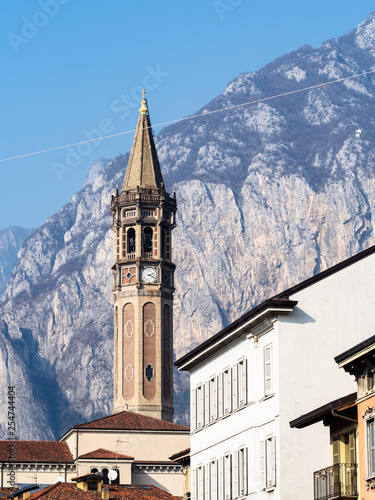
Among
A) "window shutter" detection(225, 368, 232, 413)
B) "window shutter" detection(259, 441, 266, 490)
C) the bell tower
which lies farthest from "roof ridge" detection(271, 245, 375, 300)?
the bell tower

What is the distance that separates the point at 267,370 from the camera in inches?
1855

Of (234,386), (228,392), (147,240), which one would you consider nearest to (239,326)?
(234,386)

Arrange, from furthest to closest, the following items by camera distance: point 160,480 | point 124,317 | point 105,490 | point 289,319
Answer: point 124,317, point 160,480, point 105,490, point 289,319

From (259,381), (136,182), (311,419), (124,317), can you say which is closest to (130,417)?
(124,317)

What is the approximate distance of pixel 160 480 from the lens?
338 ft

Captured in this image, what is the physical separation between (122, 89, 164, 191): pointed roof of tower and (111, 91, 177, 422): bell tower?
569 mm

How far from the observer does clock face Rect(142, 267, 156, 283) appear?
126938mm

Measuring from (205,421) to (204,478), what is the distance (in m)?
2.38

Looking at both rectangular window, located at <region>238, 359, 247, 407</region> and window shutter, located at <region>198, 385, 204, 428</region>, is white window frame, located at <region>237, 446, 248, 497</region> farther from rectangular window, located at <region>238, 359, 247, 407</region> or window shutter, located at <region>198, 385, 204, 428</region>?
window shutter, located at <region>198, 385, 204, 428</region>

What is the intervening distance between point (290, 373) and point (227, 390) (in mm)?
6696

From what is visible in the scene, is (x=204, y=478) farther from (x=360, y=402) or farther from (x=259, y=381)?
(x=360, y=402)

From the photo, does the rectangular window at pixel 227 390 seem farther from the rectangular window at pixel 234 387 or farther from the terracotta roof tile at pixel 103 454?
the terracotta roof tile at pixel 103 454

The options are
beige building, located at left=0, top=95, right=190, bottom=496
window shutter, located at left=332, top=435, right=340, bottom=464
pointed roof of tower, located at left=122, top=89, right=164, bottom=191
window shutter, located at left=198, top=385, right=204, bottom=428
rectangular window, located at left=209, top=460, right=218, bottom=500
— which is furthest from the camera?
pointed roof of tower, located at left=122, top=89, right=164, bottom=191

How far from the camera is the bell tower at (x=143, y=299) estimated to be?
125812 mm
